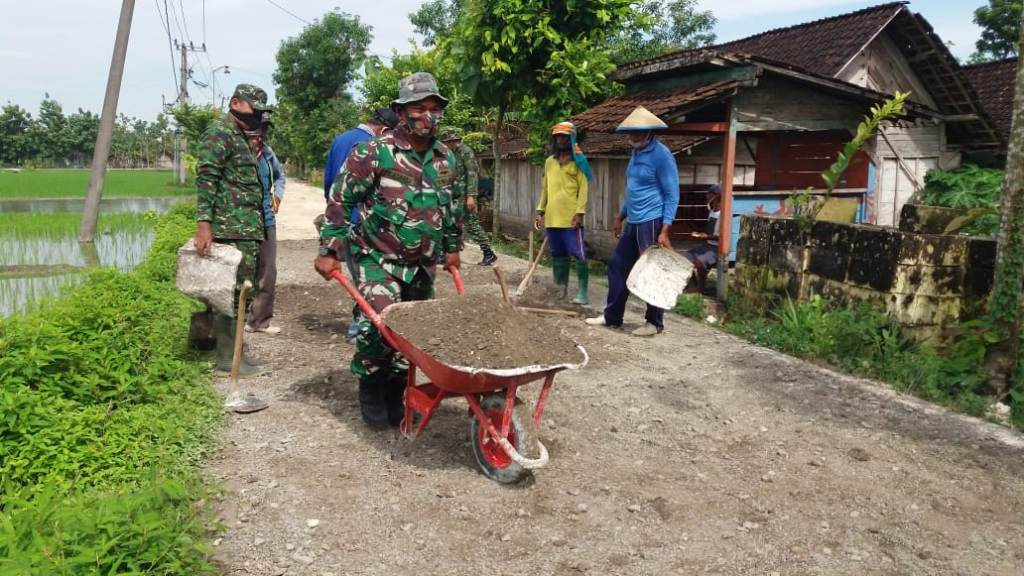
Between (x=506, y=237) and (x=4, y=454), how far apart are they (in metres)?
12.6

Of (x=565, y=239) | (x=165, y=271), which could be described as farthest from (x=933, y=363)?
(x=165, y=271)

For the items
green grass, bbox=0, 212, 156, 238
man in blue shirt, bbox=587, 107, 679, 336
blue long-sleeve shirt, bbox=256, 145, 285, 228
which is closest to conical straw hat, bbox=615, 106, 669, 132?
man in blue shirt, bbox=587, 107, 679, 336

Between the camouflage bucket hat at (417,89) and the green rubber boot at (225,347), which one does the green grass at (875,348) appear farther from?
the green rubber boot at (225,347)

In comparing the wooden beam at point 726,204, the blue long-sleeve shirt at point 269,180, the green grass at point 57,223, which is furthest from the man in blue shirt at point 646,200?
the green grass at point 57,223

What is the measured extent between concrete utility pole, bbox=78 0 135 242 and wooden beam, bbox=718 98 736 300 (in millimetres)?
9744

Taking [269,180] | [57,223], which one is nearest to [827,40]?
[269,180]

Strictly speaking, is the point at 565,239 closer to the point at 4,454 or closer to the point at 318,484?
the point at 318,484

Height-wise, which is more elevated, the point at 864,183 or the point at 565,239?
the point at 864,183

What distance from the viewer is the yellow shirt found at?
7.83 metres

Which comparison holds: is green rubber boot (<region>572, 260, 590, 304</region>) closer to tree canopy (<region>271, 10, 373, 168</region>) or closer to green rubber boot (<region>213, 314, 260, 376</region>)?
green rubber boot (<region>213, 314, 260, 376</region>)

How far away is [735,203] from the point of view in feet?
35.4

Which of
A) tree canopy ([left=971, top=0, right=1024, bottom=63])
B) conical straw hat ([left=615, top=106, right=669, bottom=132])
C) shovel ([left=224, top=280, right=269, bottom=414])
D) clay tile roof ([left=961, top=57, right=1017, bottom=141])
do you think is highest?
tree canopy ([left=971, top=0, right=1024, bottom=63])

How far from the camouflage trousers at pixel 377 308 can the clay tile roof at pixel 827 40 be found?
673 centimetres

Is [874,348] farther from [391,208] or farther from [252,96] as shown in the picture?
[252,96]
